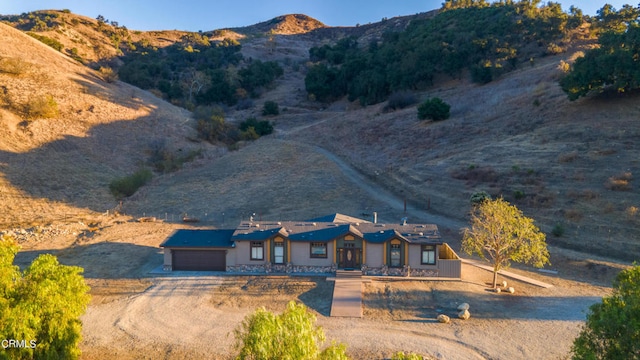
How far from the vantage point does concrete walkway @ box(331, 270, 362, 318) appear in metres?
24.2

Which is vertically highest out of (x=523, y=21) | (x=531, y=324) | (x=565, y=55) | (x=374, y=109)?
(x=523, y=21)

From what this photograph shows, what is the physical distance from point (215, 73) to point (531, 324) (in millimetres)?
102020

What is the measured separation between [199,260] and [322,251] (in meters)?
9.07

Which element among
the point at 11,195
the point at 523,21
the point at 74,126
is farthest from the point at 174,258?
the point at 523,21

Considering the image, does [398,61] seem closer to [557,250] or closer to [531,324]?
[557,250]

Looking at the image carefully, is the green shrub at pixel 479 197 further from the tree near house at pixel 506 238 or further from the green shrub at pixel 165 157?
the green shrub at pixel 165 157

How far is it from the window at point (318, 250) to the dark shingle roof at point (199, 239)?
5891 millimetres

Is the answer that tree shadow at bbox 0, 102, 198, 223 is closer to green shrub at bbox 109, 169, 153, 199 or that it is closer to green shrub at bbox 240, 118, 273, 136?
green shrub at bbox 109, 169, 153, 199

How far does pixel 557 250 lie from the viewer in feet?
109

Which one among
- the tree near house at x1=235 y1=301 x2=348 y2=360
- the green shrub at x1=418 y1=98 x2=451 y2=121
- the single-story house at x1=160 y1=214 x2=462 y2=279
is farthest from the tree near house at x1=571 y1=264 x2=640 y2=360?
the green shrub at x1=418 y1=98 x2=451 y2=121

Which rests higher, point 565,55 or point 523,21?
point 523,21

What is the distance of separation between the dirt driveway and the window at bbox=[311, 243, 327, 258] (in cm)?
183

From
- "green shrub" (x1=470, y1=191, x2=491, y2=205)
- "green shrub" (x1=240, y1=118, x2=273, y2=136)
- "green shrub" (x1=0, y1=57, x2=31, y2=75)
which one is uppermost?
"green shrub" (x1=0, y1=57, x2=31, y2=75)

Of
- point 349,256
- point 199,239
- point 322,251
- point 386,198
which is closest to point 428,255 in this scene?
point 349,256
